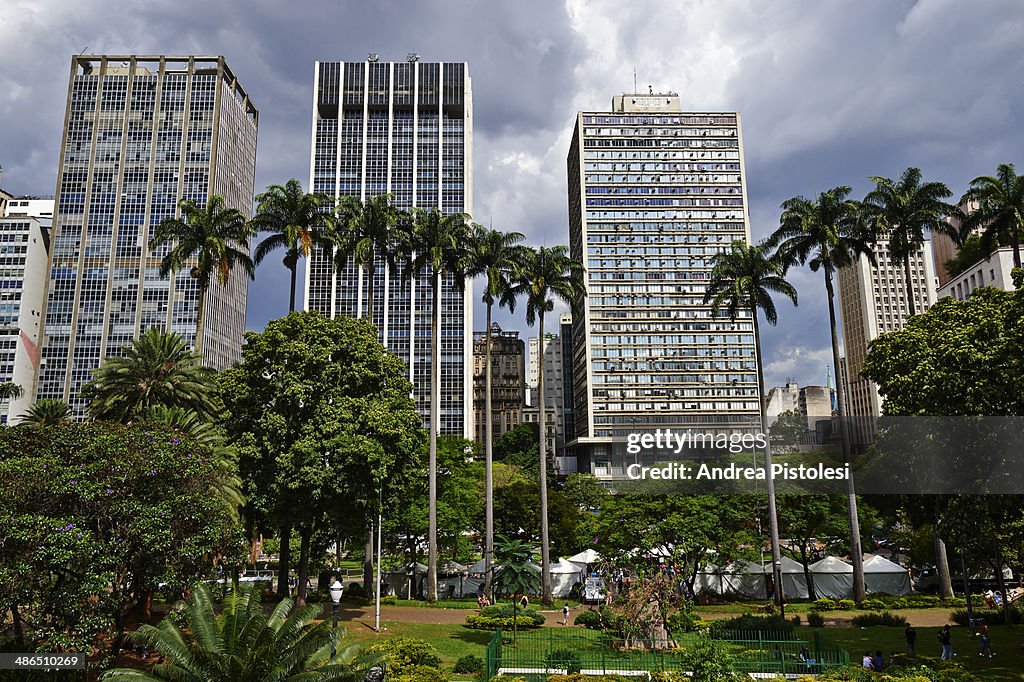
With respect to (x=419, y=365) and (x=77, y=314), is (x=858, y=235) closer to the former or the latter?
(x=419, y=365)

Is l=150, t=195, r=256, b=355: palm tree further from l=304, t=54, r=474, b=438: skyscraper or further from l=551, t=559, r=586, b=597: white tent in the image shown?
l=304, t=54, r=474, b=438: skyscraper

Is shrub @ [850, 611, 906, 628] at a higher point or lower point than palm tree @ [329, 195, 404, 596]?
lower

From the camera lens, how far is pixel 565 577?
46.0 metres

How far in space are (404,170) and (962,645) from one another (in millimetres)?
109757

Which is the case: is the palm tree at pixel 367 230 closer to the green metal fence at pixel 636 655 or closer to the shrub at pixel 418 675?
the green metal fence at pixel 636 655

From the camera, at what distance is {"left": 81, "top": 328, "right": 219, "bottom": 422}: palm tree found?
3294 cm

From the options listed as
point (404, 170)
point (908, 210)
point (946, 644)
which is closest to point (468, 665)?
point (946, 644)

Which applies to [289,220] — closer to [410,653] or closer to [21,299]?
[410,653]

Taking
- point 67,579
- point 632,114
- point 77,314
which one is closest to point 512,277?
point 67,579

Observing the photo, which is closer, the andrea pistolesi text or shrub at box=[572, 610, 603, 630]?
shrub at box=[572, 610, 603, 630]

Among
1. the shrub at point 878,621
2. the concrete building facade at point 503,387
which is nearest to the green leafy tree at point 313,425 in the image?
the shrub at point 878,621

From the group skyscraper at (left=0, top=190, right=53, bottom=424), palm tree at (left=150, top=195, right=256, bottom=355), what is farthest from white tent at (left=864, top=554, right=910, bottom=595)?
skyscraper at (left=0, top=190, right=53, bottom=424)

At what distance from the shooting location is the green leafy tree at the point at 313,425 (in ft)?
105

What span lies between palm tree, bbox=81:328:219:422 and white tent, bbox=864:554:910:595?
138 feet
